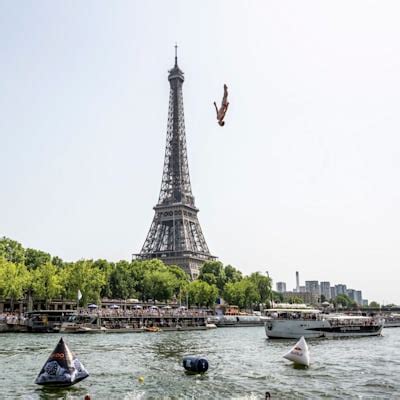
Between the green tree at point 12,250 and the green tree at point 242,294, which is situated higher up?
the green tree at point 12,250

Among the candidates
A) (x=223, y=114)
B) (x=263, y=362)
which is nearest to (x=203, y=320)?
(x=263, y=362)

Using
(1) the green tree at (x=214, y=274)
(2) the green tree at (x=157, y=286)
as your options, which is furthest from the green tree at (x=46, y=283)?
(1) the green tree at (x=214, y=274)

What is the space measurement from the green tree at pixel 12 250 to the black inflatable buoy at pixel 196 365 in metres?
88.5

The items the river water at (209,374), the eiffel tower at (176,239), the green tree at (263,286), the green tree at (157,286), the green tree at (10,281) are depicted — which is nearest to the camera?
the river water at (209,374)

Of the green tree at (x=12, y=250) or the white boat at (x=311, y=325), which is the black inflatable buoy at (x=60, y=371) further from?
the green tree at (x=12, y=250)

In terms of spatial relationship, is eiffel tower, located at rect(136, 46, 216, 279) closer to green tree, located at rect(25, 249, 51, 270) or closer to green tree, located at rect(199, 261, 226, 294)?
green tree, located at rect(199, 261, 226, 294)

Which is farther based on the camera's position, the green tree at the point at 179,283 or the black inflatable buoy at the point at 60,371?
the green tree at the point at 179,283

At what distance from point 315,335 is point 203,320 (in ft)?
128

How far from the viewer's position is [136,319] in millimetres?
103438

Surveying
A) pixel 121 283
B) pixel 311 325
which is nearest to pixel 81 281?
pixel 121 283

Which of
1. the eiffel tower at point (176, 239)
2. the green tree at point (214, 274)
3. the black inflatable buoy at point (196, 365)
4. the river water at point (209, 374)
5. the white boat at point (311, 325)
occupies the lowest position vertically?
the river water at point (209, 374)

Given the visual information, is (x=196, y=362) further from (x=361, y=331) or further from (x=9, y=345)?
(x=361, y=331)

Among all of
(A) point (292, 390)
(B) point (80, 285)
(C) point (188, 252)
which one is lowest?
(A) point (292, 390)

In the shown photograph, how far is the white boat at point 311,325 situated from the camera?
8081 cm
